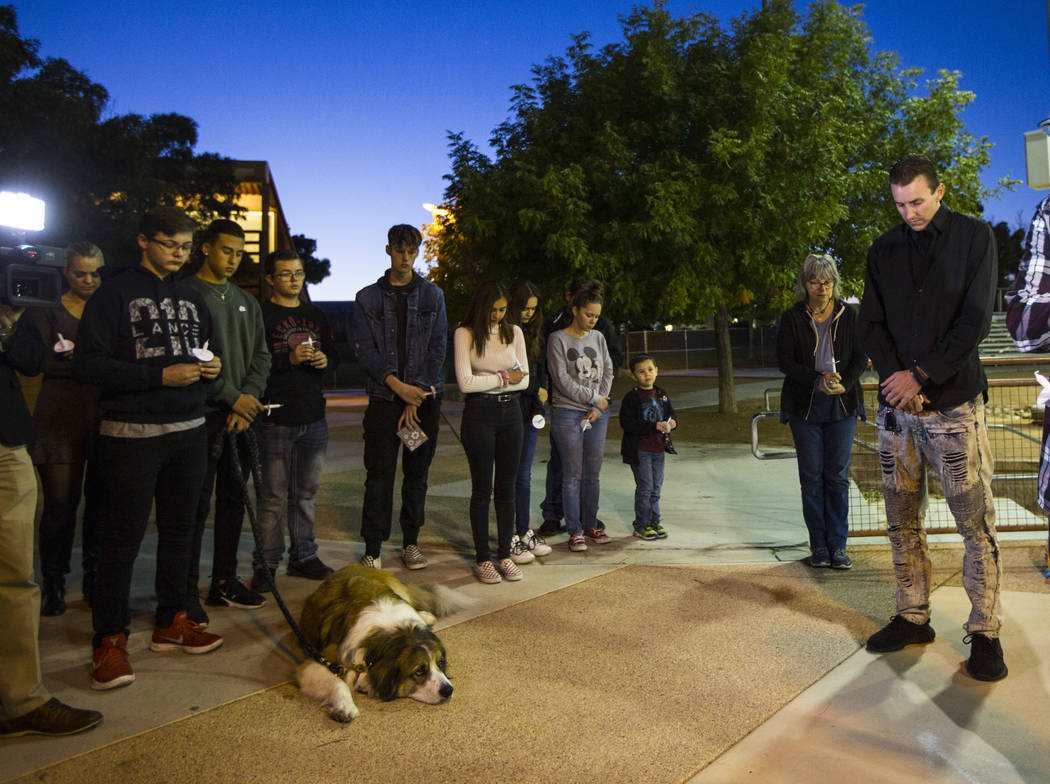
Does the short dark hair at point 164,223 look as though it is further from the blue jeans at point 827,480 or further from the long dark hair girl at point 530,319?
the blue jeans at point 827,480

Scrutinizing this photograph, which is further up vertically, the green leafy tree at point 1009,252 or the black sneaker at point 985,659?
the green leafy tree at point 1009,252

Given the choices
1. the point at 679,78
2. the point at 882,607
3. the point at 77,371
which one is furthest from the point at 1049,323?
the point at 679,78

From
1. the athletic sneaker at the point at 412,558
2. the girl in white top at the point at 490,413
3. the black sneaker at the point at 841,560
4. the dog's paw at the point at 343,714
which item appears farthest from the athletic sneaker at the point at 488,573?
the black sneaker at the point at 841,560

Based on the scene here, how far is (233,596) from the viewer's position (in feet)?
15.0

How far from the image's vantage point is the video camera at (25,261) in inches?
118

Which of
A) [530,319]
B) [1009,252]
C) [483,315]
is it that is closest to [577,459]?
[530,319]

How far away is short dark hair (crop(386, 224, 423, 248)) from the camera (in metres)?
5.03

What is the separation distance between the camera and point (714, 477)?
27.7 ft

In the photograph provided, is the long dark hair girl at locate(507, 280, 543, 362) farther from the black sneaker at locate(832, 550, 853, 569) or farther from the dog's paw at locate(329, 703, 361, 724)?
the dog's paw at locate(329, 703, 361, 724)

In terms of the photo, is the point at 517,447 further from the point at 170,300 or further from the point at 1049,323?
the point at 1049,323

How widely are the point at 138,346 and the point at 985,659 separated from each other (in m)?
3.90

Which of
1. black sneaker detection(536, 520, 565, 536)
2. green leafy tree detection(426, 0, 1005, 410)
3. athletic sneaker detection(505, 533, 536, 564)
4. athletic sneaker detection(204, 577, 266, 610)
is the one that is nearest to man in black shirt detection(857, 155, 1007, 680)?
athletic sneaker detection(505, 533, 536, 564)

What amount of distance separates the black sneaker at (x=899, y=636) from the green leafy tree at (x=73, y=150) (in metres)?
19.2

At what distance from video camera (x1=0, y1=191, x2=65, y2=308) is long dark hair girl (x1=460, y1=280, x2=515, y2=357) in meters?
2.41
